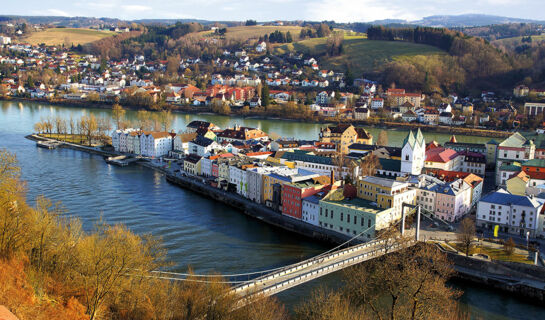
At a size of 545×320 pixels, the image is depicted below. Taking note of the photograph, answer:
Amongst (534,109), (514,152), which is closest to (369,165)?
(514,152)

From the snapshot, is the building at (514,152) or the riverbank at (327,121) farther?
the riverbank at (327,121)

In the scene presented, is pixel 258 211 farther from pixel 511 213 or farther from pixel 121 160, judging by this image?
pixel 121 160

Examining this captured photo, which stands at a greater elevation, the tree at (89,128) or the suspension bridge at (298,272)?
the tree at (89,128)

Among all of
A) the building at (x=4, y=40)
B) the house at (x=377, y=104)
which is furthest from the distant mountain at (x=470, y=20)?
the house at (x=377, y=104)

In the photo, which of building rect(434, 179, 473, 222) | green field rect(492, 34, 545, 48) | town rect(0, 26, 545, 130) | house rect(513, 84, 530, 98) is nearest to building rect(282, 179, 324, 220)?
building rect(434, 179, 473, 222)

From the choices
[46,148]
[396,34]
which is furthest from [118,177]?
[396,34]

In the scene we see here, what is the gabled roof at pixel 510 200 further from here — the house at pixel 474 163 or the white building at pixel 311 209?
the house at pixel 474 163

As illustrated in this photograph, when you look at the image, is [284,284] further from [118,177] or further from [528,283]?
[118,177]
